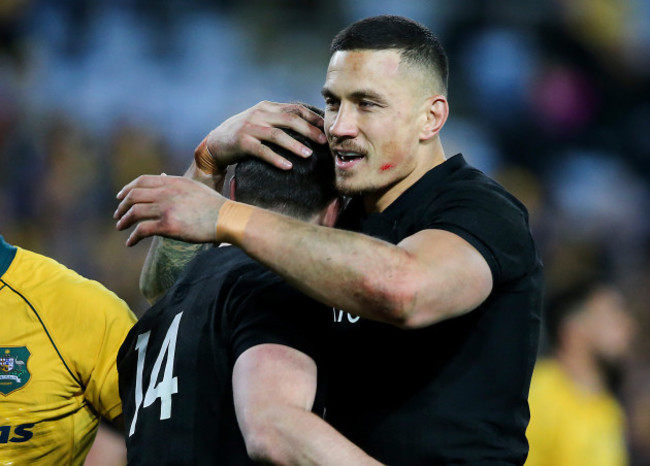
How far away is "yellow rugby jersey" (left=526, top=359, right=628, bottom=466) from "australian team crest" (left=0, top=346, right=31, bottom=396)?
8.87 feet

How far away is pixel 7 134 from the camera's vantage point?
27.6ft

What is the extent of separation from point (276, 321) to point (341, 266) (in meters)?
0.24

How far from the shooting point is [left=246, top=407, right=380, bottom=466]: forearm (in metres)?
2.26

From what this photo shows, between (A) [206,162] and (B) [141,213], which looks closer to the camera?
(B) [141,213]

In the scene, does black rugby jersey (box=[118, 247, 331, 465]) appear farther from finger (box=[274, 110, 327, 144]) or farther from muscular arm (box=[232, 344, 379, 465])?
finger (box=[274, 110, 327, 144])

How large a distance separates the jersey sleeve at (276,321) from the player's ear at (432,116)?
0.62 metres

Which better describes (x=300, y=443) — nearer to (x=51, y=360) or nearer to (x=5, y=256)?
(x=51, y=360)

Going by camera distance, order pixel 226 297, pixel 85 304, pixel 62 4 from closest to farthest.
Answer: pixel 226 297
pixel 85 304
pixel 62 4

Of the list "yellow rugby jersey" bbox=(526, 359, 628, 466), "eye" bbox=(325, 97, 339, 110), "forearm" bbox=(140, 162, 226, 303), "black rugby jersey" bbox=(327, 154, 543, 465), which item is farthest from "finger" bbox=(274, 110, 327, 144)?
"yellow rugby jersey" bbox=(526, 359, 628, 466)

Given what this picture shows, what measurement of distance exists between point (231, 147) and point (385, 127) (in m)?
0.62

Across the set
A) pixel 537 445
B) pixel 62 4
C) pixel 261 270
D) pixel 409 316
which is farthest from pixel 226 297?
pixel 62 4

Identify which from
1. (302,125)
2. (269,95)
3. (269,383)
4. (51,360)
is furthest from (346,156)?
(269,95)

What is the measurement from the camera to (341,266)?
2.31 m

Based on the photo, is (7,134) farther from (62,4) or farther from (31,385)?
(31,385)
